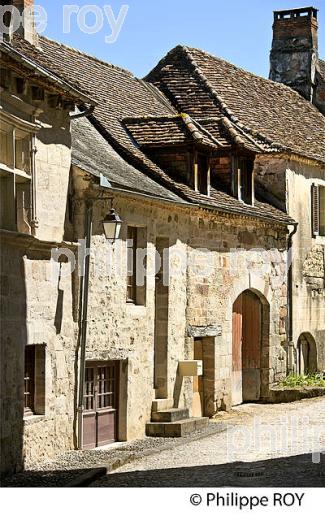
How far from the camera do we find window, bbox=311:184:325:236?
24.8m

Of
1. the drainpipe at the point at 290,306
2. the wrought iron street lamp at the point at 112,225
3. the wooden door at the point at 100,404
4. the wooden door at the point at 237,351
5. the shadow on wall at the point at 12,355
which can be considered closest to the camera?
the shadow on wall at the point at 12,355

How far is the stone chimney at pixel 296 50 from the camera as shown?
97.2 feet

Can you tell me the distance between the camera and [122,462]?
48.5 ft

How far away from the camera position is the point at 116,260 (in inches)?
661

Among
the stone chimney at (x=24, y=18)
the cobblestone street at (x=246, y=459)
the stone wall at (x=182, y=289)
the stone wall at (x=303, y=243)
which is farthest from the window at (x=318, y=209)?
the stone chimney at (x=24, y=18)

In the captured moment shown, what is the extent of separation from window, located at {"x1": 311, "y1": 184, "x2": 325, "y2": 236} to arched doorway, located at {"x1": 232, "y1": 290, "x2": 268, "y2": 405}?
3210 millimetres

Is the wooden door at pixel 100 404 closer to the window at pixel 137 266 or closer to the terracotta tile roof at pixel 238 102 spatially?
the window at pixel 137 266

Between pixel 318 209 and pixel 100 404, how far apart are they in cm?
1015

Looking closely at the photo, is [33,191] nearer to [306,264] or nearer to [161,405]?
[161,405]


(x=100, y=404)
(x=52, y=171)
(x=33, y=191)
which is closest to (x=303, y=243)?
(x=100, y=404)

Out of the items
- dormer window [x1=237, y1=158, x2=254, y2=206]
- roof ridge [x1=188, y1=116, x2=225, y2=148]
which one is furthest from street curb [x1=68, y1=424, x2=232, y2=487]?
roof ridge [x1=188, y1=116, x2=225, y2=148]

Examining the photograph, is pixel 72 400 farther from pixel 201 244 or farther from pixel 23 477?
pixel 201 244

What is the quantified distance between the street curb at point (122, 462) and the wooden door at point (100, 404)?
946 mm

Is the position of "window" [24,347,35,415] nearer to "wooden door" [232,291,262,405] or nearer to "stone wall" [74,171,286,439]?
"stone wall" [74,171,286,439]
